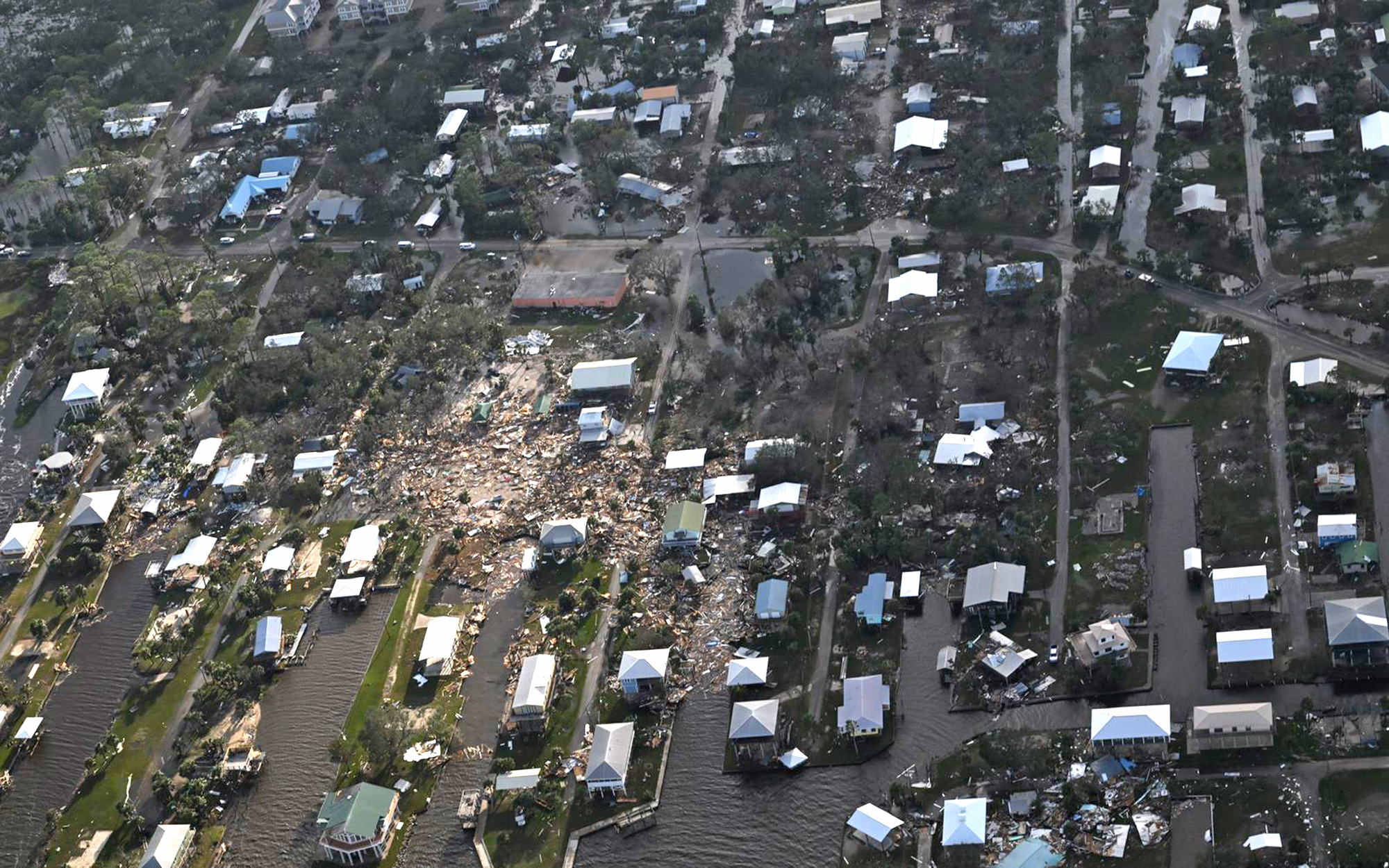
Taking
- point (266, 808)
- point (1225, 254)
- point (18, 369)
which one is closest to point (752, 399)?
point (1225, 254)

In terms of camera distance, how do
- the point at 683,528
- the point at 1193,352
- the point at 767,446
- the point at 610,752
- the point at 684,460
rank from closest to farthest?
1. the point at 610,752
2. the point at 683,528
3. the point at 1193,352
4. the point at 767,446
5. the point at 684,460

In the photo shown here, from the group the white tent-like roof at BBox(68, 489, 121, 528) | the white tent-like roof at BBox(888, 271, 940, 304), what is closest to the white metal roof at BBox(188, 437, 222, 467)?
the white tent-like roof at BBox(68, 489, 121, 528)

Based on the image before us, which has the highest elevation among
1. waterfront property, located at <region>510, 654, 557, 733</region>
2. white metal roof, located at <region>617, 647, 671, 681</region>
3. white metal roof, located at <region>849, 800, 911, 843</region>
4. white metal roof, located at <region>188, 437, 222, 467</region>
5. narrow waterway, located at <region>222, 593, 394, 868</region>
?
white metal roof, located at <region>849, 800, 911, 843</region>

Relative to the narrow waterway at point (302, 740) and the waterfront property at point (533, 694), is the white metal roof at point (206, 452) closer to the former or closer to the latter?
the narrow waterway at point (302, 740)

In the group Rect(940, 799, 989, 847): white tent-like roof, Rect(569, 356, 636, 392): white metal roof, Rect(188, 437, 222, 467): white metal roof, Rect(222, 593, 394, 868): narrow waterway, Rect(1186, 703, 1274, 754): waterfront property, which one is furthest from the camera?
Rect(188, 437, 222, 467): white metal roof

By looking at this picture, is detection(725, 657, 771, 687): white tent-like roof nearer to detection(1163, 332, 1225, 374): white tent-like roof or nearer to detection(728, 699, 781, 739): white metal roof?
detection(728, 699, 781, 739): white metal roof

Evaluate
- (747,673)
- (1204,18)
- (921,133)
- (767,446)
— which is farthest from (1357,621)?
(1204,18)

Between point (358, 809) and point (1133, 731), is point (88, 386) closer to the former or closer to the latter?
point (358, 809)
